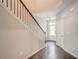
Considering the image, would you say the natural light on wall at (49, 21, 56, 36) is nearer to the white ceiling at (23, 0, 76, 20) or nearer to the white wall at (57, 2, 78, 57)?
the white ceiling at (23, 0, 76, 20)

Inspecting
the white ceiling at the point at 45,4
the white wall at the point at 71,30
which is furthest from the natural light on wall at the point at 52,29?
the white wall at the point at 71,30

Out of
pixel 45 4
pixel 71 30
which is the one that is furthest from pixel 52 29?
pixel 71 30

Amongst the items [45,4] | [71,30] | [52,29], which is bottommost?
[71,30]

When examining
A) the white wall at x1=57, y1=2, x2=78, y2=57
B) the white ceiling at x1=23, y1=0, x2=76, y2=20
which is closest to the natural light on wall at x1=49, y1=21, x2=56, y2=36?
the white ceiling at x1=23, y1=0, x2=76, y2=20

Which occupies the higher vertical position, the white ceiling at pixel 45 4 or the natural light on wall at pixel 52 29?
the white ceiling at pixel 45 4

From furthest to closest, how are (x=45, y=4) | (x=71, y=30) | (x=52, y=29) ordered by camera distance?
(x=52, y=29) → (x=45, y=4) → (x=71, y=30)

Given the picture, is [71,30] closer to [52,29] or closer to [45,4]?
[45,4]

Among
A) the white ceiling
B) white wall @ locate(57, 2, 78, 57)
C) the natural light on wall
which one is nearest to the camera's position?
white wall @ locate(57, 2, 78, 57)

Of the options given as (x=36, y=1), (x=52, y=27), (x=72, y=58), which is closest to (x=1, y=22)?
(x=72, y=58)

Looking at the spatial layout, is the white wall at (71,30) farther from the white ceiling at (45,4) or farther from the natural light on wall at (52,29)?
the natural light on wall at (52,29)

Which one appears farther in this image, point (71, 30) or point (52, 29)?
point (52, 29)

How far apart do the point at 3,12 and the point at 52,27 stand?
466 inches

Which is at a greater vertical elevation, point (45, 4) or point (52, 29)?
point (45, 4)

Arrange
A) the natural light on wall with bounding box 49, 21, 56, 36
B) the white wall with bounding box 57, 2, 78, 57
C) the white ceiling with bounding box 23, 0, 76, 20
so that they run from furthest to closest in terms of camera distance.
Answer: the natural light on wall with bounding box 49, 21, 56, 36, the white ceiling with bounding box 23, 0, 76, 20, the white wall with bounding box 57, 2, 78, 57
